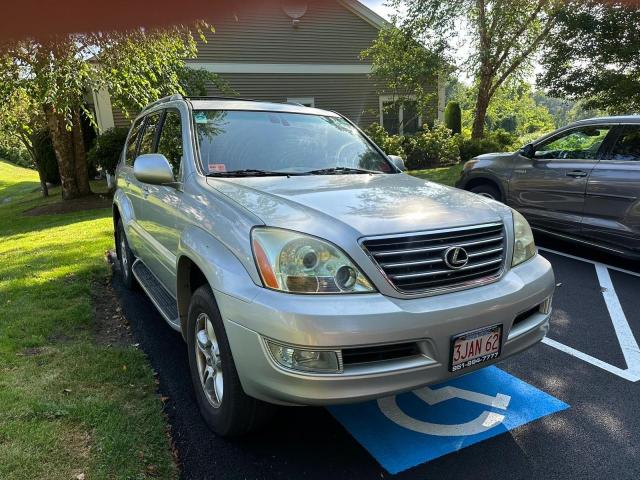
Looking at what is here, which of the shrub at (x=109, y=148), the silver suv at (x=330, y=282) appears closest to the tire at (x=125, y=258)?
the silver suv at (x=330, y=282)

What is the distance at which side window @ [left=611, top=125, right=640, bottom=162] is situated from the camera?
5164 mm

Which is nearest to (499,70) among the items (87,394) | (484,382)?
(484,382)

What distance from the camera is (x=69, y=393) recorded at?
3021mm

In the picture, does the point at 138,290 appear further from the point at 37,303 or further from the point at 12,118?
the point at 12,118

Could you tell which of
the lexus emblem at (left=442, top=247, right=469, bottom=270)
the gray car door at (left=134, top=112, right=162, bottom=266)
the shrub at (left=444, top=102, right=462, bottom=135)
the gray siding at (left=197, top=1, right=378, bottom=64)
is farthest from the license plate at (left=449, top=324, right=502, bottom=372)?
the shrub at (left=444, top=102, right=462, bottom=135)

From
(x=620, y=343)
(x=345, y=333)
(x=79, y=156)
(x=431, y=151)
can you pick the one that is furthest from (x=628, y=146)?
(x=79, y=156)

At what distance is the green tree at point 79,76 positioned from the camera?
859cm

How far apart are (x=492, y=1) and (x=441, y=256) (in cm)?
1447

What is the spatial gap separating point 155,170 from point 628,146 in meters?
5.00

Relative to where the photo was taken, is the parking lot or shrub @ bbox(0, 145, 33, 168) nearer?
the parking lot

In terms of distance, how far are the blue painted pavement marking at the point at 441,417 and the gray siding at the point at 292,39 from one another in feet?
49.7

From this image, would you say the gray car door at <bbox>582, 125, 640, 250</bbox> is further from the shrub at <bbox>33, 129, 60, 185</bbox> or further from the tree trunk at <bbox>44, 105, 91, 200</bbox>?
the shrub at <bbox>33, 129, 60, 185</bbox>

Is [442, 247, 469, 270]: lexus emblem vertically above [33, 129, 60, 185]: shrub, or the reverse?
[33, 129, 60, 185]: shrub

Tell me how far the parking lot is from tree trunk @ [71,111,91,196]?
424 inches
